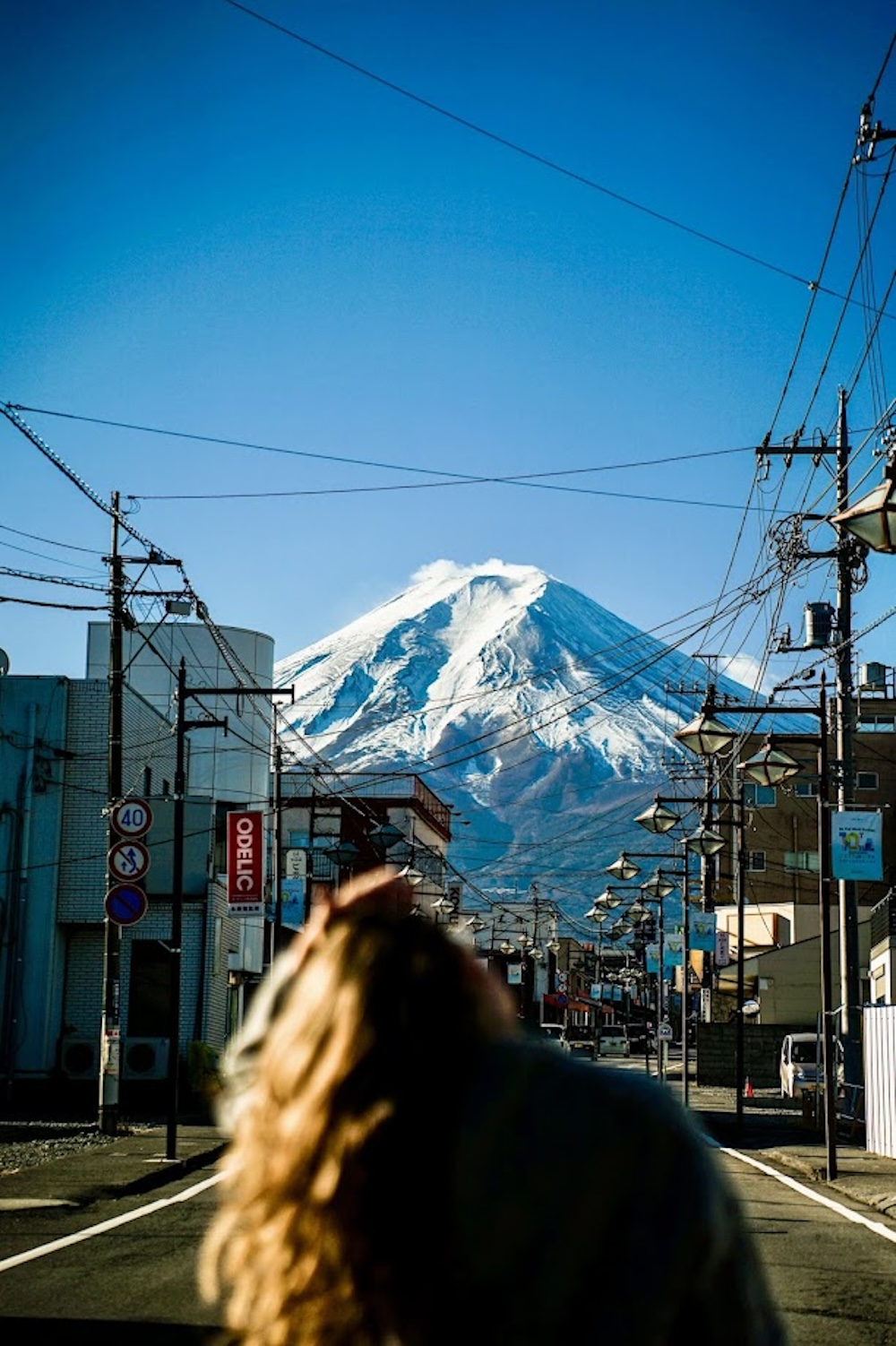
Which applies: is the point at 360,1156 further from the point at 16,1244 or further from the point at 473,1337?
the point at 16,1244

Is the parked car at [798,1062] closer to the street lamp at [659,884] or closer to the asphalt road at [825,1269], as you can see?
the street lamp at [659,884]

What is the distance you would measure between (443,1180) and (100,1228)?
14965 millimetres

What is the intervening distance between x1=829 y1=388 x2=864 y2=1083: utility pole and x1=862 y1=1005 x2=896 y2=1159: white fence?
2153mm

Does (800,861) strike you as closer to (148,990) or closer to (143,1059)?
(148,990)

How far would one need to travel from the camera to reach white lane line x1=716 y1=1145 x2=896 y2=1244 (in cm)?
1677

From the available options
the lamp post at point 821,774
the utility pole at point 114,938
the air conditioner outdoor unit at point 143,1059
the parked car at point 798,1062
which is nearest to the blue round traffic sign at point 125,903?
the utility pole at point 114,938

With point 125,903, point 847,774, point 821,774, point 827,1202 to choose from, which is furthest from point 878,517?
point 847,774

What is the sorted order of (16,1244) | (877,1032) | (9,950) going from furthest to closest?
(9,950) → (877,1032) → (16,1244)

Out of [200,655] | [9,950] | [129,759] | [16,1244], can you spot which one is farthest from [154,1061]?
[200,655]

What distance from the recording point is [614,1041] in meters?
112

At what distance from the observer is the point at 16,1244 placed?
48.3 feet

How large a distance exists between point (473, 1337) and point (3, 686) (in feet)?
130

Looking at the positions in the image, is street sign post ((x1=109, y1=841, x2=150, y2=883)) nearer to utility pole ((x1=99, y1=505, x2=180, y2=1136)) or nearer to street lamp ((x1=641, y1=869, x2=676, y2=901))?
utility pole ((x1=99, y1=505, x2=180, y2=1136))

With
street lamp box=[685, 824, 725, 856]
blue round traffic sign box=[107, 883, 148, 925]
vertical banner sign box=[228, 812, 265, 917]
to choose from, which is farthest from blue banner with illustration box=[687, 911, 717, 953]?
blue round traffic sign box=[107, 883, 148, 925]
